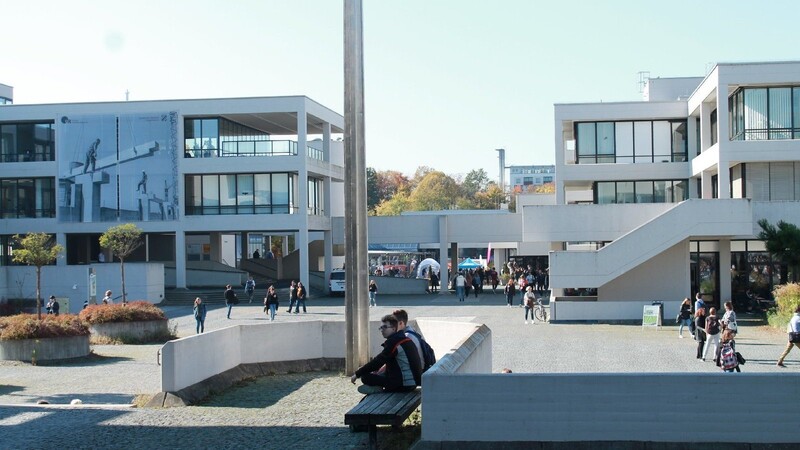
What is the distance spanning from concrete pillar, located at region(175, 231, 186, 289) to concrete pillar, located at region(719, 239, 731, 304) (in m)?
27.7

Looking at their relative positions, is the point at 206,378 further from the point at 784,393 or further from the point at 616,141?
the point at 616,141

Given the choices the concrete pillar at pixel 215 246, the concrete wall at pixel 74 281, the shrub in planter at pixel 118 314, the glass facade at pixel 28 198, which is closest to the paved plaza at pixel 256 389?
the shrub in planter at pixel 118 314

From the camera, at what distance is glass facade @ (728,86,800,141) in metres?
35.8

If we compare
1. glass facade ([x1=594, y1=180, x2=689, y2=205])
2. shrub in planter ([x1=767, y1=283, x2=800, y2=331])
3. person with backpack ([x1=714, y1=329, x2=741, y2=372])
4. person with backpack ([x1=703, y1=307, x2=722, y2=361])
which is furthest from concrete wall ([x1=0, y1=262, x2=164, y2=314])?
person with backpack ([x1=714, y1=329, x2=741, y2=372])

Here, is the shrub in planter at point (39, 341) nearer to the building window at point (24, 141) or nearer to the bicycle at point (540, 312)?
the bicycle at point (540, 312)

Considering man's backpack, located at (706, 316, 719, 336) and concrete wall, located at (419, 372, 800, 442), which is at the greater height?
concrete wall, located at (419, 372, 800, 442)

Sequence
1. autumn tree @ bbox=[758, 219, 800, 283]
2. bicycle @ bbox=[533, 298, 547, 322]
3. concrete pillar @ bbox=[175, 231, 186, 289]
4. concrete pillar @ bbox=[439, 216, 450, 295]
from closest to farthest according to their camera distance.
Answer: autumn tree @ bbox=[758, 219, 800, 283] < bicycle @ bbox=[533, 298, 547, 322] < concrete pillar @ bbox=[175, 231, 186, 289] < concrete pillar @ bbox=[439, 216, 450, 295]

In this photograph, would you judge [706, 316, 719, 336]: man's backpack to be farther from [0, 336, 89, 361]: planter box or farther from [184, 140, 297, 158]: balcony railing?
[184, 140, 297, 158]: balcony railing

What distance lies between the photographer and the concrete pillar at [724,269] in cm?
3650

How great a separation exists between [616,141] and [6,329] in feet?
95.9

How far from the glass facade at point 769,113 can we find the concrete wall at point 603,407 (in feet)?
96.8

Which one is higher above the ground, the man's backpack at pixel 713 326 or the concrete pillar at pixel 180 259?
the concrete pillar at pixel 180 259

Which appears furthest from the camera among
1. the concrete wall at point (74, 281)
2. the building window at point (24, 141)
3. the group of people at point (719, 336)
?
the building window at point (24, 141)

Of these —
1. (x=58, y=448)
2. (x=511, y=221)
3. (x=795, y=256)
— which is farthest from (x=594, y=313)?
(x=58, y=448)
